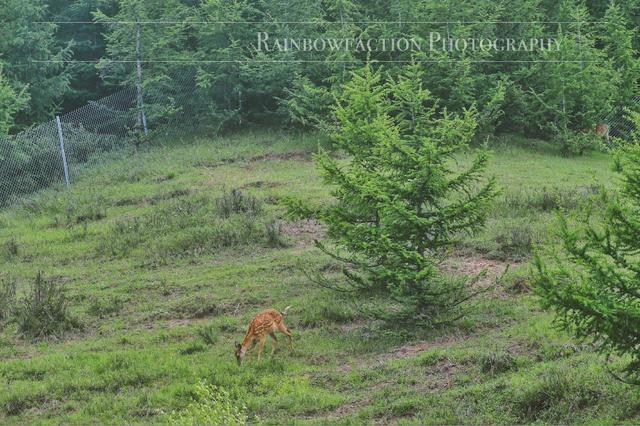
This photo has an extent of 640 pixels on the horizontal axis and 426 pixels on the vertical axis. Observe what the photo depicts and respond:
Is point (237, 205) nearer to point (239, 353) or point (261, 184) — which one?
point (261, 184)

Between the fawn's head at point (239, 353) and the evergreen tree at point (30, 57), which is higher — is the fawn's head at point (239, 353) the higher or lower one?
the lower one

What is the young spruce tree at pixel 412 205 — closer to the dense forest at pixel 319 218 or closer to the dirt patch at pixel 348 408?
the dense forest at pixel 319 218

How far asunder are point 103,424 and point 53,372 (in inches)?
84.6

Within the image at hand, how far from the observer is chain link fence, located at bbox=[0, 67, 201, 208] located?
24438 millimetres

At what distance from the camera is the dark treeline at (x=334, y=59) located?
90.2 feet

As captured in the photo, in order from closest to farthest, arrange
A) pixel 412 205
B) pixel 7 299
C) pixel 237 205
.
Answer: pixel 412 205
pixel 7 299
pixel 237 205

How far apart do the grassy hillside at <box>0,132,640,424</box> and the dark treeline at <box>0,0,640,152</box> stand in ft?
17.6

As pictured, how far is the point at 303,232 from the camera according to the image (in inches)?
727

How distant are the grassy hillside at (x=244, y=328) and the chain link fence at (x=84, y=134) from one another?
1.96 meters

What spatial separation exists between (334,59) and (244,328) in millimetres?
17621

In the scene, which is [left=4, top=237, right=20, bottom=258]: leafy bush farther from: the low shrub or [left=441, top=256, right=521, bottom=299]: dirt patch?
the low shrub

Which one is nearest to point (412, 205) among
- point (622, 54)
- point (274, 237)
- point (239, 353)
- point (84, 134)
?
point (239, 353)

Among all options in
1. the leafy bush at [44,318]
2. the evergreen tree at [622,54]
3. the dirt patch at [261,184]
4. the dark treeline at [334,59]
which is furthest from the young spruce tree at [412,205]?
the evergreen tree at [622,54]

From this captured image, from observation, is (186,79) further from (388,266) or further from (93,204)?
(388,266)
